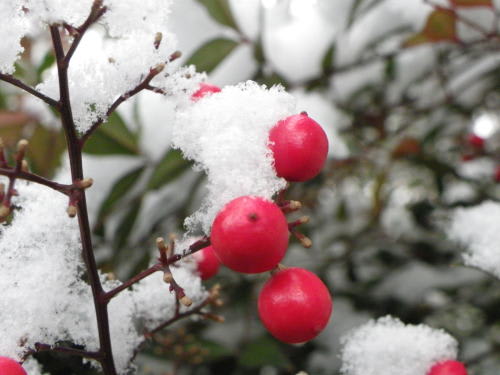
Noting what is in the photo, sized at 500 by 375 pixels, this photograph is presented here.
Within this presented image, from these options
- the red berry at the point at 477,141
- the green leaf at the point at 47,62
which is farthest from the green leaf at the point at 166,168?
the red berry at the point at 477,141

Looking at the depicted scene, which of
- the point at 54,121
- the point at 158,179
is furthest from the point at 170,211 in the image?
the point at 54,121

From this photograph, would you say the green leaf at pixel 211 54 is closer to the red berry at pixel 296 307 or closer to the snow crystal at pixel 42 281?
the snow crystal at pixel 42 281

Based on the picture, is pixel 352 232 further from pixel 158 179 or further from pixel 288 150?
pixel 288 150

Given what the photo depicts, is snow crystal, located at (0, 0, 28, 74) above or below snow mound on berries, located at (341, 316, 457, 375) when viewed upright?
above

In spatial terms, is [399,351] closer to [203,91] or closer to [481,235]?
[481,235]

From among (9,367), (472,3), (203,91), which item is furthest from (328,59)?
(9,367)

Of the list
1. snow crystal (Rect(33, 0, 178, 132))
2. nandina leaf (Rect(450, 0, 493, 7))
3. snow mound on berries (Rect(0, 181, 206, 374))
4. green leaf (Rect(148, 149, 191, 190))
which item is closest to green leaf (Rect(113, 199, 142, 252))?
green leaf (Rect(148, 149, 191, 190))

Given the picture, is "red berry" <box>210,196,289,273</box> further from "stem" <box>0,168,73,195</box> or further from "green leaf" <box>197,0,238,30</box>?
"green leaf" <box>197,0,238,30</box>
